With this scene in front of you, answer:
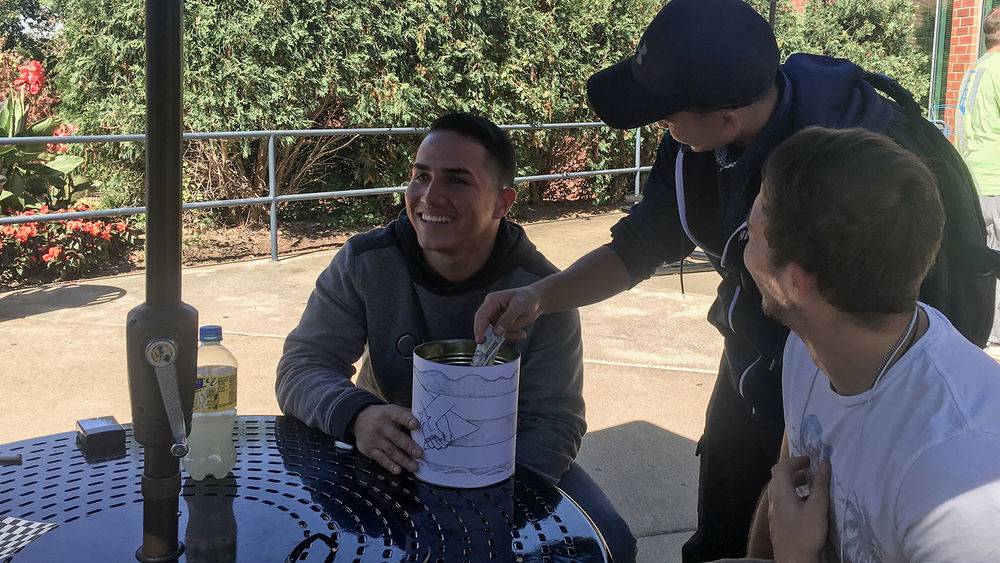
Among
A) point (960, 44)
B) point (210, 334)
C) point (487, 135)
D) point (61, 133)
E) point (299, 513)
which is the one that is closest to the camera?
point (299, 513)

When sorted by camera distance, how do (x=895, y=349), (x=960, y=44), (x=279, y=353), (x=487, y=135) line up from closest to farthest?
(x=895, y=349), (x=487, y=135), (x=279, y=353), (x=960, y=44)

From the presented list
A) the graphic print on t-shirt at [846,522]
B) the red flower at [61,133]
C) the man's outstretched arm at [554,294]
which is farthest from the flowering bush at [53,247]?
the graphic print on t-shirt at [846,522]

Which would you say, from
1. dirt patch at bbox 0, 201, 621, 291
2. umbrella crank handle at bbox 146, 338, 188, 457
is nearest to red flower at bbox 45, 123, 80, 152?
dirt patch at bbox 0, 201, 621, 291

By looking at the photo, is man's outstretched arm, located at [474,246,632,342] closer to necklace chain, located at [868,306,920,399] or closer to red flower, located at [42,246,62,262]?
necklace chain, located at [868,306,920,399]

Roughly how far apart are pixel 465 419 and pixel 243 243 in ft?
23.7

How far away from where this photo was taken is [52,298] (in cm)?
607

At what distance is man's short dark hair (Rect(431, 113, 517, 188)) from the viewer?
2.46 metres

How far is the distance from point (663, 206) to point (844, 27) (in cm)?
1488

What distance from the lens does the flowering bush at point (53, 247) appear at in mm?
6402

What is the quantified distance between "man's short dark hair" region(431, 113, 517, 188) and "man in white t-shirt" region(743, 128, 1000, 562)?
3.41ft

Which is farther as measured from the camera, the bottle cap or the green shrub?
the green shrub

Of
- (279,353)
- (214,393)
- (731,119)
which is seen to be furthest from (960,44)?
(214,393)

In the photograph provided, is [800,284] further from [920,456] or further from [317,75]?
[317,75]

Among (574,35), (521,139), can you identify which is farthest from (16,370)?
(574,35)
